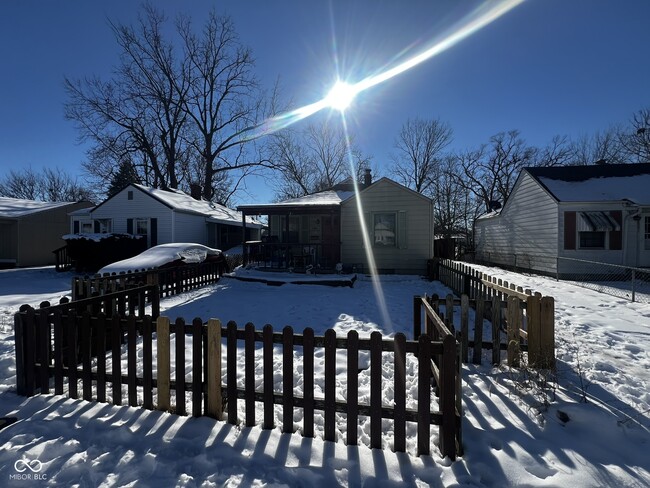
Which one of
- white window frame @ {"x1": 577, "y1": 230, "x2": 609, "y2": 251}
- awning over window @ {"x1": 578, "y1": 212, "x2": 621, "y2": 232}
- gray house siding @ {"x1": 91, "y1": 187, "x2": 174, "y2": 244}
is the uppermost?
gray house siding @ {"x1": 91, "y1": 187, "x2": 174, "y2": 244}

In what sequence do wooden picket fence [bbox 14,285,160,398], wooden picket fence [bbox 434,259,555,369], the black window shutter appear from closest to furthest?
wooden picket fence [bbox 14,285,160,398] → wooden picket fence [bbox 434,259,555,369] → the black window shutter

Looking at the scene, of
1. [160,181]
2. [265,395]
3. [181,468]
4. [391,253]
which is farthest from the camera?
[160,181]

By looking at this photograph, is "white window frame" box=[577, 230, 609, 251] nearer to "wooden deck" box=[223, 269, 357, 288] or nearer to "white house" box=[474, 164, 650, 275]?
"white house" box=[474, 164, 650, 275]

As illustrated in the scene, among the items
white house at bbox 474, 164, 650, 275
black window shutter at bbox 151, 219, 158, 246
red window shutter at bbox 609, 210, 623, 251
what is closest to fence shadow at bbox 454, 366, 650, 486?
white house at bbox 474, 164, 650, 275

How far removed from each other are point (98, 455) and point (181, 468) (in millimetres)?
707

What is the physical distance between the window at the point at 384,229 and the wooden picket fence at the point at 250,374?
10707 millimetres

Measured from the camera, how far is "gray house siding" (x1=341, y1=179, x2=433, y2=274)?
13703mm

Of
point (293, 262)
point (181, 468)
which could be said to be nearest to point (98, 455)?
point (181, 468)

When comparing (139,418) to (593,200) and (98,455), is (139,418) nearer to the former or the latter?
(98,455)

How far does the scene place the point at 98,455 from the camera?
2.39 meters

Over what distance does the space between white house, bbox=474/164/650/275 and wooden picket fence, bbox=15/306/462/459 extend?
12462 mm

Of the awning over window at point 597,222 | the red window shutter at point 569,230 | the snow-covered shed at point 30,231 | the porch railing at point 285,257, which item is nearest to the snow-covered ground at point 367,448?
the porch railing at point 285,257

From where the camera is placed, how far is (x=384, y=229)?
14000 millimetres

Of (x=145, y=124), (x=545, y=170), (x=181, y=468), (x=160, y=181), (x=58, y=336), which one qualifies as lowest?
(x=181, y=468)
